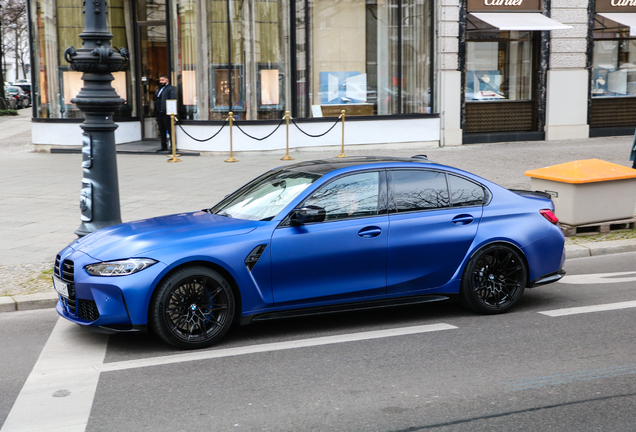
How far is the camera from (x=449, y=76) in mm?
21438

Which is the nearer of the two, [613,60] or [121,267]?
[121,267]

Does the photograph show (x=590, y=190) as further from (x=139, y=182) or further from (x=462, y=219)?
(x=139, y=182)

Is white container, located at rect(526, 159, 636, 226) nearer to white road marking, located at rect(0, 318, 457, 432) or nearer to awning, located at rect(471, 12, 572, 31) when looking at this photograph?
white road marking, located at rect(0, 318, 457, 432)

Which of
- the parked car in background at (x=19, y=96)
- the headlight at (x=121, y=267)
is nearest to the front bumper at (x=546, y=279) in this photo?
the headlight at (x=121, y=267)

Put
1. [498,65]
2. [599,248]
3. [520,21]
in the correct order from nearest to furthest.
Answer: [599,248] → [520,21] → [498,65]

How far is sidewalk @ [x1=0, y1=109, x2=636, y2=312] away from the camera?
28.7 ft

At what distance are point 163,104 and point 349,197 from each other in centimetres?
1407

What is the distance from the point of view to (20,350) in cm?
577

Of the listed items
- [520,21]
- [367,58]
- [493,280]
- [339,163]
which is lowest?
[493,280]

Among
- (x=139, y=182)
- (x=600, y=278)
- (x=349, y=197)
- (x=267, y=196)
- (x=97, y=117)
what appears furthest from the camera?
(x=139, y=182)

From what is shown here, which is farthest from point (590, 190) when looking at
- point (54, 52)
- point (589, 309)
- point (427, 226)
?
point (54, 52)

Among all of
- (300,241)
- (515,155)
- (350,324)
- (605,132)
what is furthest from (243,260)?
(605,132)

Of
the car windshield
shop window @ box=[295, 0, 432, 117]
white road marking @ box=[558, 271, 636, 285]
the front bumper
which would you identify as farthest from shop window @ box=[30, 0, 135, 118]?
the front bumper

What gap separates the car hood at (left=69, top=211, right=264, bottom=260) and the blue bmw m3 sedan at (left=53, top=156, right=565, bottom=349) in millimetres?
14
